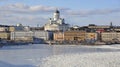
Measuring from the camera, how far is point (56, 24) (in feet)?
407

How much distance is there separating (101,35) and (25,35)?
2074 centimetres

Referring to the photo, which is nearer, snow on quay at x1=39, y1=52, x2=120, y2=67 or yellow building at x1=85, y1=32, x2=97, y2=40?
snow on quay at x1=39, y1=52, x2=120, y2=67

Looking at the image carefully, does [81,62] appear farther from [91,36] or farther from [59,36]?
[59,36]

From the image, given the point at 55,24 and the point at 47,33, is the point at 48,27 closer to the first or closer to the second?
the point at 55,24

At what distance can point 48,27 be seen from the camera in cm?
12231

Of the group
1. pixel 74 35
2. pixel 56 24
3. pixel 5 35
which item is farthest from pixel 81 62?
pixel 56 24

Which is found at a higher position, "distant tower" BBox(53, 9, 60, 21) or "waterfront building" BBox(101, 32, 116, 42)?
"distant tower" BBox(53, 9, 60, 21)

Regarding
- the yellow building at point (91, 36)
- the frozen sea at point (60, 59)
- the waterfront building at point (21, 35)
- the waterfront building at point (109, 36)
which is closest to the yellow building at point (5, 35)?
the waterfront building at point (21, 35)

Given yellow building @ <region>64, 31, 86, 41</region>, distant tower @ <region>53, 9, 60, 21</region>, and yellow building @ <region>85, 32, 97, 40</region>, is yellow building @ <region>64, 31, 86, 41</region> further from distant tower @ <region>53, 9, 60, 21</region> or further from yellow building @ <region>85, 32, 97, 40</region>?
distant tower @ <region>53, 9, 60, 21</region>

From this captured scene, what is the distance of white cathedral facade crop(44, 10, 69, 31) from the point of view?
123m

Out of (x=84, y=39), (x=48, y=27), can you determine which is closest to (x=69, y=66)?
(x=84, y=39)

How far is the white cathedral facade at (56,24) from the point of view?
A: 402 ft

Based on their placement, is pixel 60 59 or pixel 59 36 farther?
pixel 59 36

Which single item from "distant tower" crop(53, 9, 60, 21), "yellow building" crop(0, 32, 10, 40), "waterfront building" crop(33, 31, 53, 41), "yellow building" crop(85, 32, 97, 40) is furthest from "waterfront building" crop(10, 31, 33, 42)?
"distant tower" crop(53, 9, 60, 21)
